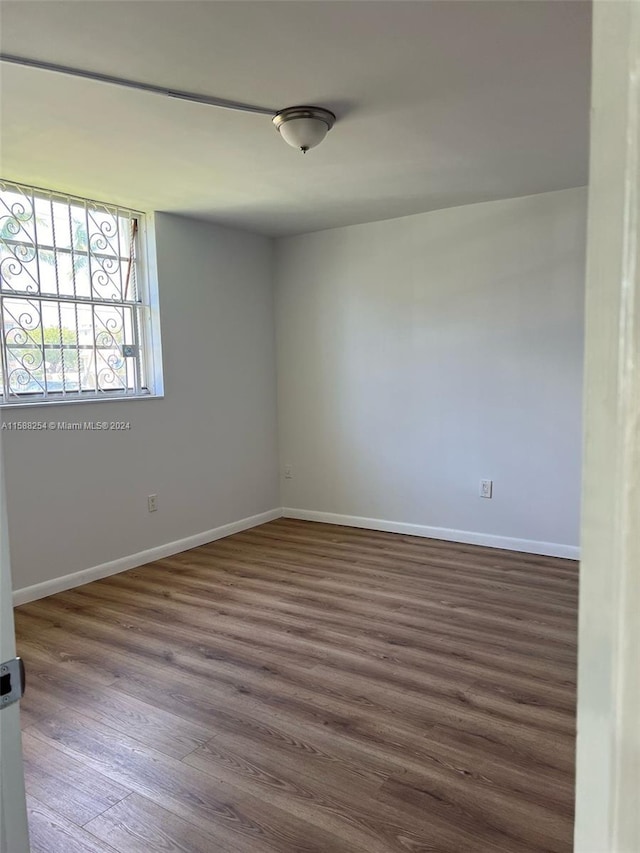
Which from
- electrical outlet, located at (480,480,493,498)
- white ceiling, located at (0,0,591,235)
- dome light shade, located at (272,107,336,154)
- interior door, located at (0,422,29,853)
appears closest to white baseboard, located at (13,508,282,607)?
electrical outlet, located at (480,480,493,498)

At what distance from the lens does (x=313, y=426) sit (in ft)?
16.4

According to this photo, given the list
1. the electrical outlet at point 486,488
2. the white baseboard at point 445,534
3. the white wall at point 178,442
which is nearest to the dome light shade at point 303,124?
the white wall at point 178,442

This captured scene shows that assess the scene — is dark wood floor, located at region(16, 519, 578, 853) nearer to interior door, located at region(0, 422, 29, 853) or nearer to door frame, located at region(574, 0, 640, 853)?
interior door, located at region(0, 422, 29, 853)

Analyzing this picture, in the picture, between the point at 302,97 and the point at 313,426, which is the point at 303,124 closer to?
the point at 302,97

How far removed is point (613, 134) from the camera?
40cm

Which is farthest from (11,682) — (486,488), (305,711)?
(486,488)

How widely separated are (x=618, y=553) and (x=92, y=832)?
6.04 ft

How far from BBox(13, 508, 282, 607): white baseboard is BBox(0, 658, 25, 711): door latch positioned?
119 inches

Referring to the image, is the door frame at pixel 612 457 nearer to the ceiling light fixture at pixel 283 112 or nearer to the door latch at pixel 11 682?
the door latch at pixel 11 682

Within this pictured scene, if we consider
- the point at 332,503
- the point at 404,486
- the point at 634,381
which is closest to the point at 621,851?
the point at 634,381

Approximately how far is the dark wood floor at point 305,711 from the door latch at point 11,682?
126 cm

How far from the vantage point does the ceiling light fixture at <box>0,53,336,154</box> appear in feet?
7.03

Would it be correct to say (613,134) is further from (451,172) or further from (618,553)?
(451,172)

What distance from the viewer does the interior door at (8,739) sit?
2.08 ft
